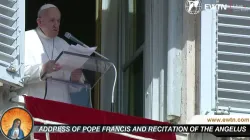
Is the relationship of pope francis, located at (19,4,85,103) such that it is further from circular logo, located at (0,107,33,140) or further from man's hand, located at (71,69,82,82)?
circular logo, located at (0,107,33,140)

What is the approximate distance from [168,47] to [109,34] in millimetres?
2126

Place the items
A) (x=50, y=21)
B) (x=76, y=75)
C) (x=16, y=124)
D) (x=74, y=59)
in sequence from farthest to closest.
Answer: (x=50, y=21)
(x=76, y=75)
(x=74, y=59)
(x=16, y=124)

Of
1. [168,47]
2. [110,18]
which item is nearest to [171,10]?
[168,47]

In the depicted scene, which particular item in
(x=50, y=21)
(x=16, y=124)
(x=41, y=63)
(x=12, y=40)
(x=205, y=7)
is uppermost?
(x=205, y=7)

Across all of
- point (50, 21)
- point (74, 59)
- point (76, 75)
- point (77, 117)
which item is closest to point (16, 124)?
point (77, 117)

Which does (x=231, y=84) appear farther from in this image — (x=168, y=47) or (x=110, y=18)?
(x=110, y=18)

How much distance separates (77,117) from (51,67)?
1.93ft

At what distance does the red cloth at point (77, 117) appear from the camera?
11055 mm

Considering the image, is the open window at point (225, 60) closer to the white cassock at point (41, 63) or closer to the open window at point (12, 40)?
the white cassock at point (41, 63)

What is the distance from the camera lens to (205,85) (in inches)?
448

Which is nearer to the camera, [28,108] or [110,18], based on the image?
[28,108]

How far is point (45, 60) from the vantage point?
11.9 m

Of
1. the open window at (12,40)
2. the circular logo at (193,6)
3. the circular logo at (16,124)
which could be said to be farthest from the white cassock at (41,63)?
the circular logo at (193,6)

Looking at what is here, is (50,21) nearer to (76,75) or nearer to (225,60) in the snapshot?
(76,75)
